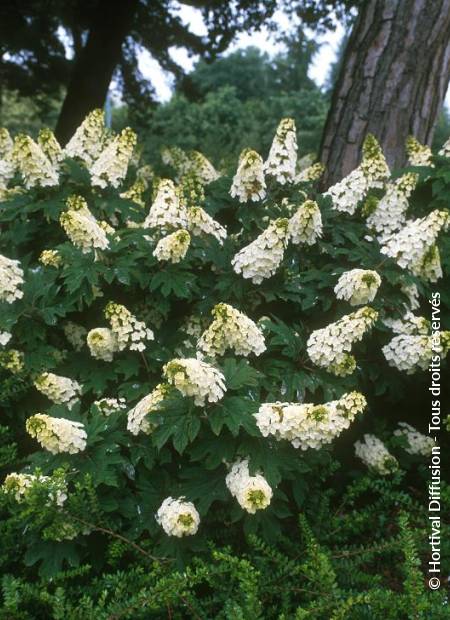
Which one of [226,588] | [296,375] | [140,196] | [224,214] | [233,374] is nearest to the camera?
[226,588]

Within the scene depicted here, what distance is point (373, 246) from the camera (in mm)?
3615

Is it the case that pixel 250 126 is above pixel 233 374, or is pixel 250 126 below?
above

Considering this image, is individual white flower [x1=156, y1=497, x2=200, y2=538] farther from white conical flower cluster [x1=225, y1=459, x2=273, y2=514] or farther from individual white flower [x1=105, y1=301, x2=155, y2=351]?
individual white flower [x1=105, y1=301, x2=155, y2=351]

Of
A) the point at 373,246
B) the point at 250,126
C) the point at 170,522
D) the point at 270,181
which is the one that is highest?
the point at 250,126

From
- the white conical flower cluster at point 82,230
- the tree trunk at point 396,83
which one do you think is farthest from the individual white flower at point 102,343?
the tree trunk at point 396,83

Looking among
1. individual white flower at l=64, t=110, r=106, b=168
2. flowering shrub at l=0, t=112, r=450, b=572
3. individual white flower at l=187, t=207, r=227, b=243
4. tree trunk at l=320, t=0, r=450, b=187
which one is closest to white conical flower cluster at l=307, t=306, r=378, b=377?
flowering shrub at l=0, t=112, r=450, b=572

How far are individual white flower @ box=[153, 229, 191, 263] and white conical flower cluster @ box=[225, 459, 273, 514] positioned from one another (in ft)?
3.57

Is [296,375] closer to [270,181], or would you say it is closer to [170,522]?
[170,522]

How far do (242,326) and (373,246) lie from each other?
1113 millimetres

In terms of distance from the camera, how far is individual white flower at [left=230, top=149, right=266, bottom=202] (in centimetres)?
361

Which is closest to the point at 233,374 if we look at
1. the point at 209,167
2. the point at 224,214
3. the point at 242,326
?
the point at 242,326

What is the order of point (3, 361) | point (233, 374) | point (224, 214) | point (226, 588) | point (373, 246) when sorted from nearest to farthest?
point (226, 588)
point (233, 374)
point (3, 361)
point (373, 246)
point (224, 214)

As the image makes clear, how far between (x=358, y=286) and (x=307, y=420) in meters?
0.80

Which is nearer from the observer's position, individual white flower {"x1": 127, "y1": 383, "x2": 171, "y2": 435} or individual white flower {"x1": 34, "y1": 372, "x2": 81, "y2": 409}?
individual white flower {"x1": 127, "y1": 383, "x2": 171, "y2": 435}
